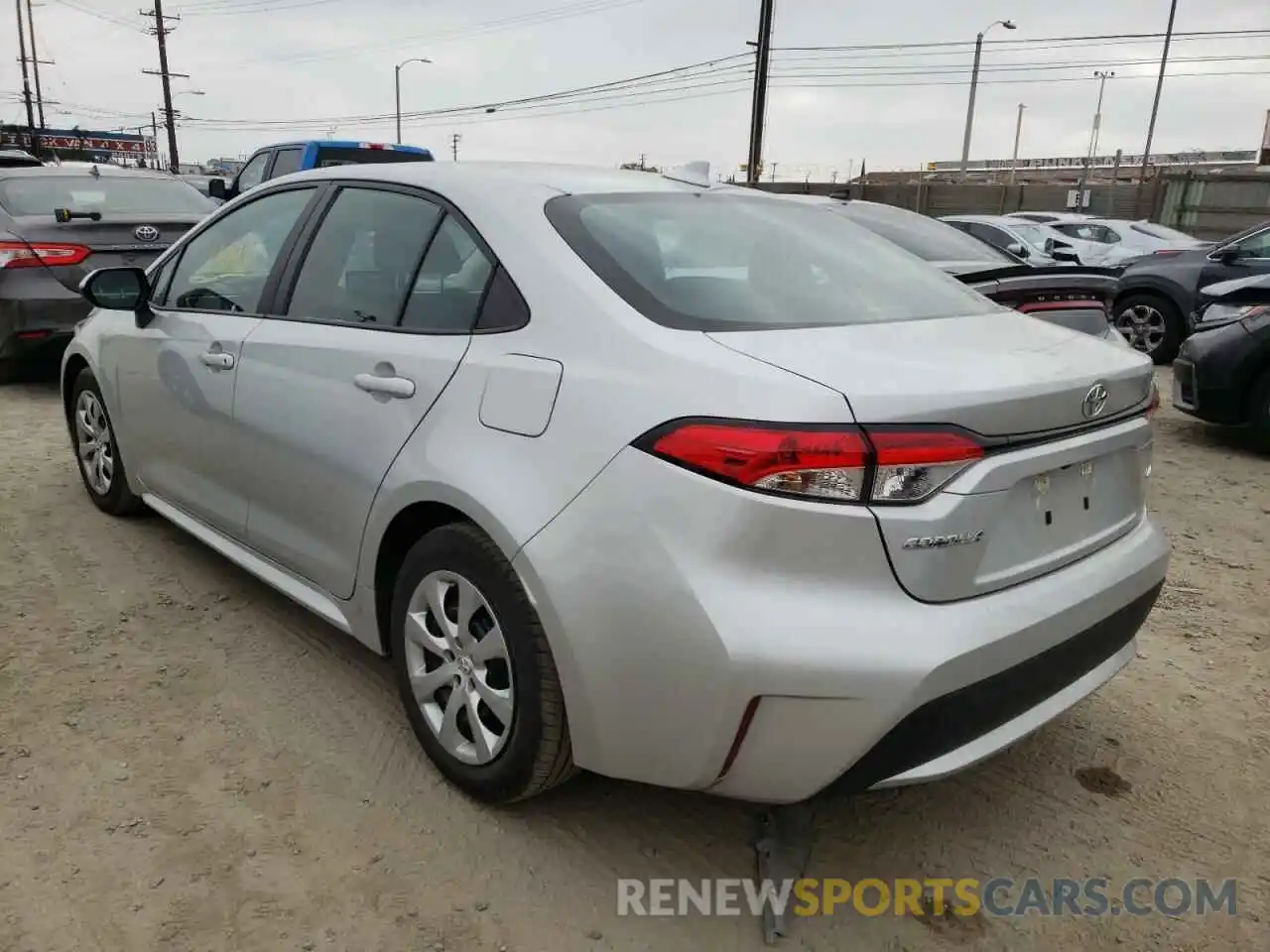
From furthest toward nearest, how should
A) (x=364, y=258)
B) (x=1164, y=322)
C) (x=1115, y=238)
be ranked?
(x=1115, y=238), (x=1164, y=322), (x=364, y=258)

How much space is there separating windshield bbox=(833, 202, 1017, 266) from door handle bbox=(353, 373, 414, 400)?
4.41m

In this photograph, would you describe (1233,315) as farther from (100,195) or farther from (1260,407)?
(100,195)

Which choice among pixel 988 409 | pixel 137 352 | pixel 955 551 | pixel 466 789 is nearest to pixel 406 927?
pixel 466 789

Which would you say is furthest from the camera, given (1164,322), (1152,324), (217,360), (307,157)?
(307,157)

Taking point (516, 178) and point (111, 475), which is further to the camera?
point (111, 475)

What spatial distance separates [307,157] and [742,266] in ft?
31.8

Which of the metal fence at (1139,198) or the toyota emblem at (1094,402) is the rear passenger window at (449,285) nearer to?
the toyota emblem at (1094,402)

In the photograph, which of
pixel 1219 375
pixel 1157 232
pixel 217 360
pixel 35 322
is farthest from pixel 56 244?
pixel 1157 232

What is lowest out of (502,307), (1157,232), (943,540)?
(943,540)

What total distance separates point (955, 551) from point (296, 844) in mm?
1682

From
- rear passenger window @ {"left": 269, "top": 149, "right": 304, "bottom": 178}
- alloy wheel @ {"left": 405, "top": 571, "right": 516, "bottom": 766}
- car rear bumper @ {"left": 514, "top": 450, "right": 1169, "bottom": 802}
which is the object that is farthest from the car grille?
rear passenger window @ {"left": 269, "top": 149, "right": 304, "bottom": 178}

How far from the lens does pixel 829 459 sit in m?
1.80

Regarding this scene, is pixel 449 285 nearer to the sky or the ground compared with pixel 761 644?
nearer to the sky

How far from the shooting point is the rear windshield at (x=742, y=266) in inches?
87.4
